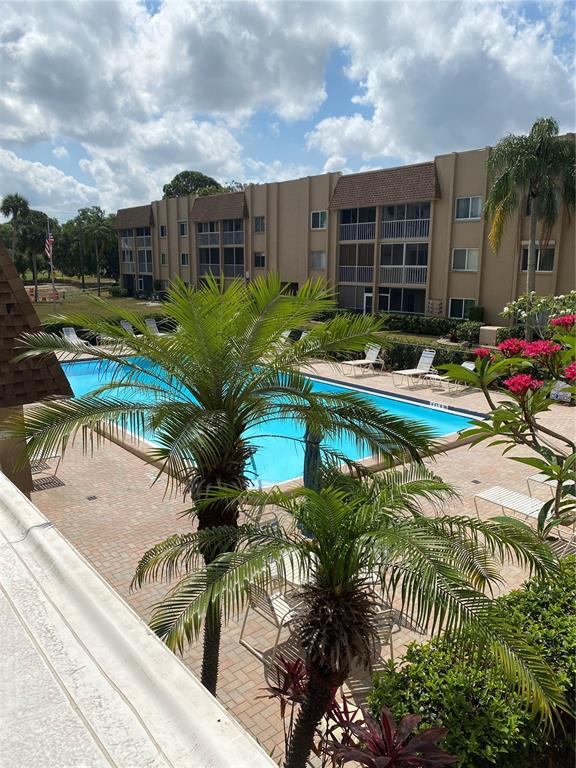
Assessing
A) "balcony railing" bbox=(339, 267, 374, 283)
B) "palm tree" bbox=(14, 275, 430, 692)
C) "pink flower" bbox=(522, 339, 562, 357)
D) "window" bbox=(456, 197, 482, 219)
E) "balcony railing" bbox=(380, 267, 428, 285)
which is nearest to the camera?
"pink flower" bbox=(522, 339, 562, 357)

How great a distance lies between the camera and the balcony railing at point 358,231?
111ft

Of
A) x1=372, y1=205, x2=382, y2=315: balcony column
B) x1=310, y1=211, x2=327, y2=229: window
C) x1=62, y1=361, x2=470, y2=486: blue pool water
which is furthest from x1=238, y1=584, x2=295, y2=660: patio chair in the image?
x1=310, y1=211, x2=327, y2=229: window

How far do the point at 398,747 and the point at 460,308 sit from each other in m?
28.9

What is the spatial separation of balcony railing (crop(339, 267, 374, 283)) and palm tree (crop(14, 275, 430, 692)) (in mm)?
28604

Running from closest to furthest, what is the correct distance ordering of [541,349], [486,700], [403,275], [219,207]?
[486,700] < [541,349] < [403,275] < [219,207]

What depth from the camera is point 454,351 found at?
2159 centimetres

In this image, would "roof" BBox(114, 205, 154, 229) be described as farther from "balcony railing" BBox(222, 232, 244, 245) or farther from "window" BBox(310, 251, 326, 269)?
"window" BBox(310, 251, 326, 269)

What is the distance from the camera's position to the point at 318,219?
121 feet

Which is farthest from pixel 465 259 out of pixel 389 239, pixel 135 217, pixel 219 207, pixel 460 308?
pixel 135 217

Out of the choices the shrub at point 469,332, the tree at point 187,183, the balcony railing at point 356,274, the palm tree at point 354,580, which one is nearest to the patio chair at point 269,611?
the palm tree at point 354,580

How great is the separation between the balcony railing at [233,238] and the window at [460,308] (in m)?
18.8

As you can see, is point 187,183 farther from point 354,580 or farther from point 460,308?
point 354,580

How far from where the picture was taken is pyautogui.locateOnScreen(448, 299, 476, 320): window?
1165 inches

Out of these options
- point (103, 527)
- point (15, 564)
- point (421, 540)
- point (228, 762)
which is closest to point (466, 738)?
point (421, 540)
